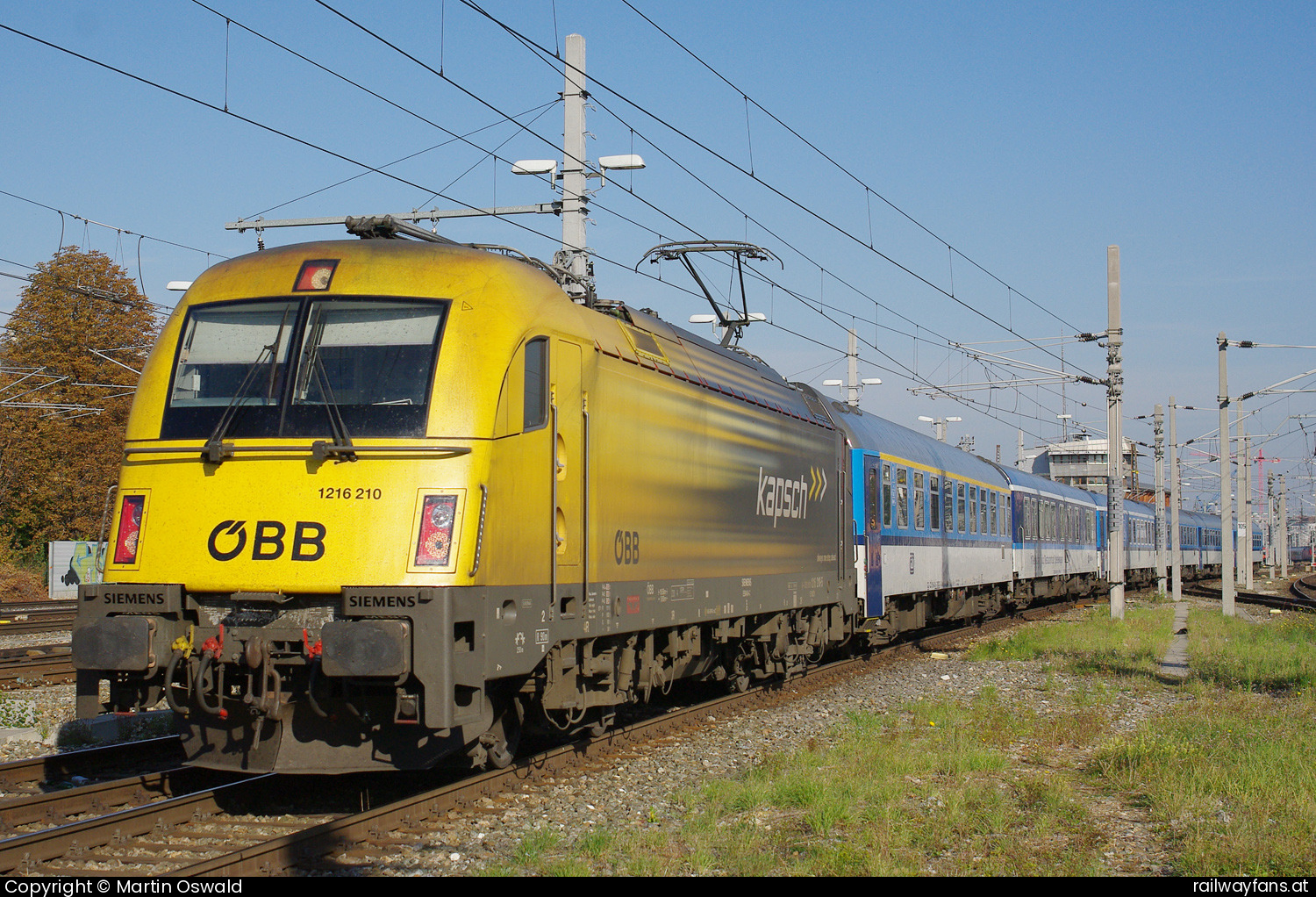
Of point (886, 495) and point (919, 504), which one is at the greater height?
point (886, 495)

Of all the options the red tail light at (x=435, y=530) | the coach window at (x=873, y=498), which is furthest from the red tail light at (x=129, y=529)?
the coach window at (x=873, y=498)

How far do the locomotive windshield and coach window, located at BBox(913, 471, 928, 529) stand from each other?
13778 millimetres

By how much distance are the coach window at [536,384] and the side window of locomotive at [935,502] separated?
46.2 feet

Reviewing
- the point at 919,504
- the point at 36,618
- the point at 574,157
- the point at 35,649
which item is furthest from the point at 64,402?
the point at 919,504

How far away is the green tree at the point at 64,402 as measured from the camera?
123 ft

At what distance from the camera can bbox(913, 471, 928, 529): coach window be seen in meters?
20.0

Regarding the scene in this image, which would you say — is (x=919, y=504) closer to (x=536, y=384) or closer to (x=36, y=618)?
(x=536, y=384)

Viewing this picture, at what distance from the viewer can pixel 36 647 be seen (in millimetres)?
18062

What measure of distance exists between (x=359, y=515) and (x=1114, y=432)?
2156cm

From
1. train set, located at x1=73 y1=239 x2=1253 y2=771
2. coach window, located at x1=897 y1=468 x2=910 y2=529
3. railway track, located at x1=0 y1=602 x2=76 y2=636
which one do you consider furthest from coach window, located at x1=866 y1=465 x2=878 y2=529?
railway track, located at x1=0 y1=602 x2=76 y2=636

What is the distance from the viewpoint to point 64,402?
38.7m

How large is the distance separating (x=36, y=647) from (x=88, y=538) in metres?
21.3
